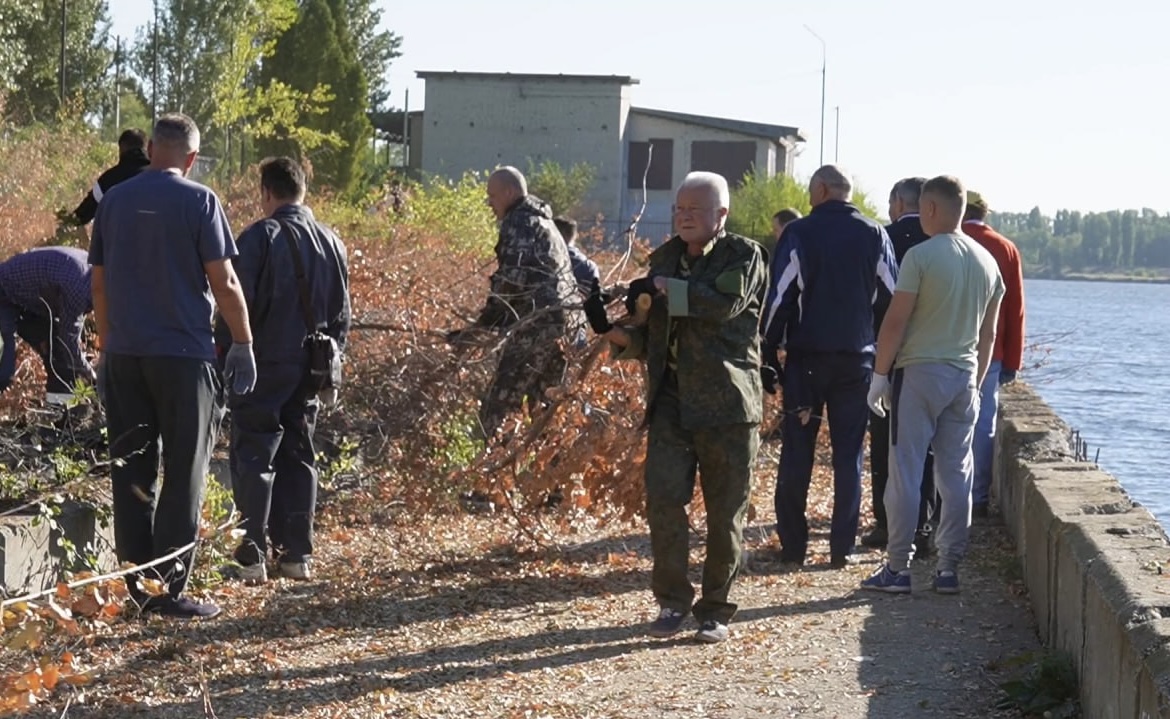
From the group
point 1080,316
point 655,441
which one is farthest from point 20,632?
point 1080,316

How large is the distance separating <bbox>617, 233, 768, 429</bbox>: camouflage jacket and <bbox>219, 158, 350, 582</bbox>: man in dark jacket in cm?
171

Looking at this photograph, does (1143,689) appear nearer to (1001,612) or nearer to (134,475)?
(1001,612)

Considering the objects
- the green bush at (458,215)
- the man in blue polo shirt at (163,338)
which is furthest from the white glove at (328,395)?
the green bush at (458,215)

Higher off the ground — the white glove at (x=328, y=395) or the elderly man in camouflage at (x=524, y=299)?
the elderly man in camouflage at (x=524, y=299)

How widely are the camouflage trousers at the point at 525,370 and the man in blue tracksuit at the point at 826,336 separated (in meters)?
1.29

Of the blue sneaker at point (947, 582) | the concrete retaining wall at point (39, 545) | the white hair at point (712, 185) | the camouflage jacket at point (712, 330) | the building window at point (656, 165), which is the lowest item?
the blue sneaker at point (947, 582)

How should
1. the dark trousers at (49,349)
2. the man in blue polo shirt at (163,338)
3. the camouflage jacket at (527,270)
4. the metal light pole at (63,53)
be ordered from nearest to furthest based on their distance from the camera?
the man in blue polo shirt at (163,338)
the camouflage jacket at (527,270)
the dark trousers at (49,349)
the metal light pole at (63,53)

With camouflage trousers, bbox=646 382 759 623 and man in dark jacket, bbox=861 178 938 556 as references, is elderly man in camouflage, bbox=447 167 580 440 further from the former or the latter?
camouflage trousers, bbox=646 382 759 623

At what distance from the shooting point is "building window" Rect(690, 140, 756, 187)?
5688cm

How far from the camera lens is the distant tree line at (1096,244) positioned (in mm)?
152250

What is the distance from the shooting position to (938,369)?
7.81 meters

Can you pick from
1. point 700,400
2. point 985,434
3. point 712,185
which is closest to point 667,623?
point 700,400

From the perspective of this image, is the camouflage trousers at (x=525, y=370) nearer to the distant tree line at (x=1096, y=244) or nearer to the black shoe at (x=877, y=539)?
the black shoe at (x=877, y=539)

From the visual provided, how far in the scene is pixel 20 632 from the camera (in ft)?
14.8
